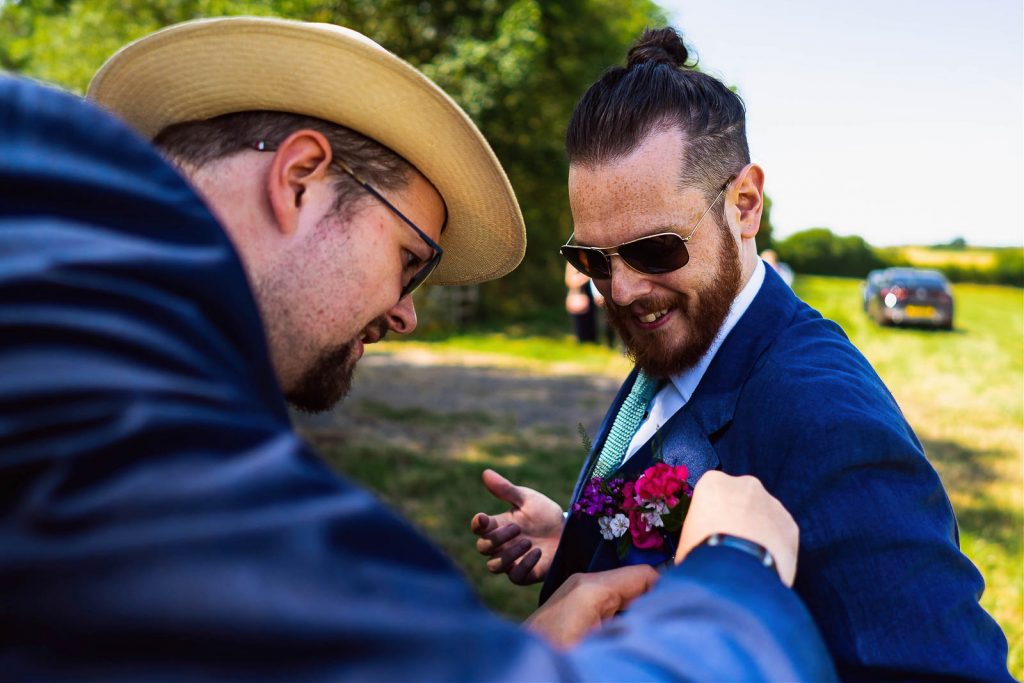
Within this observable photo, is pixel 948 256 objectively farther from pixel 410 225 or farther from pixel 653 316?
pixel 410 225

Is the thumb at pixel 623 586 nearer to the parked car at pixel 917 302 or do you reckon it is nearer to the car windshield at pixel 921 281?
the parked car at pixel 917 302

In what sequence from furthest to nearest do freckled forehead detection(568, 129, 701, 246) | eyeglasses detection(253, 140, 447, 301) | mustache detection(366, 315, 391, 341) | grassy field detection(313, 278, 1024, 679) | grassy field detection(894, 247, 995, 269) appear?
grassy field detection(894, 247, 995, 269), grassy field detection(313, 278, 1024, 679), freckled forehead detection(568, 129, 701, 246), mustache detection(366, 315, 391, 341), eyeglasses detection(253, 140, 447, 301)

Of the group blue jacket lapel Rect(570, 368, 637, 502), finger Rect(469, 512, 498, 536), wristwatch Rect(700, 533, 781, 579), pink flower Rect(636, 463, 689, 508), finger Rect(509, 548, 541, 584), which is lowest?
finger Rect(509, 548, 541, 584)

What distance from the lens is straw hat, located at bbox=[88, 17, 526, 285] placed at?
64.3 inches

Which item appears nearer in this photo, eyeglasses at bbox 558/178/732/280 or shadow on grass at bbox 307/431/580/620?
eyeglasses at bbox 558/178/732/280

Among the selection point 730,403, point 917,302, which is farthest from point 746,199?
point 917,302

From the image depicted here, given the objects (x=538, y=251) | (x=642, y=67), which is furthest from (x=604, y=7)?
(x=642, y=67)

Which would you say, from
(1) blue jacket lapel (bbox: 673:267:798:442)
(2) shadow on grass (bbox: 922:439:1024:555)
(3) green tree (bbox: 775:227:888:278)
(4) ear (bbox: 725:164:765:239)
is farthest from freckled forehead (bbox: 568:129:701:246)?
(3) green tree (bbox: 775:227:888:278)

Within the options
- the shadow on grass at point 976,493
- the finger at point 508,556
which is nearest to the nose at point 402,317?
the finger at point 508,556

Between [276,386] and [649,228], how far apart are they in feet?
4.96

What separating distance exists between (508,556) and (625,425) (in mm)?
→ 508

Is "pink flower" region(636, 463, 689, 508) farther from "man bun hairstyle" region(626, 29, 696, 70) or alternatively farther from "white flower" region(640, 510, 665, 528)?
"man bun hairstyle" region(626, 29, 696, 70)

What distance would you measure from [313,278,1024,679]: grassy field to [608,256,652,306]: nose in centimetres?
307

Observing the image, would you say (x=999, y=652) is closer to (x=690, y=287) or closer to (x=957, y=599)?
(x=957, y=599)
